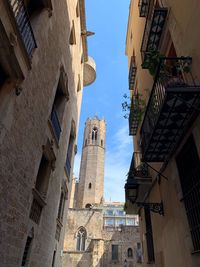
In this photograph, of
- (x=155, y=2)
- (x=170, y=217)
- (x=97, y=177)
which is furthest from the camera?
(x=97, y=177)

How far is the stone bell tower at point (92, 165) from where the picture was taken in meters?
47.2

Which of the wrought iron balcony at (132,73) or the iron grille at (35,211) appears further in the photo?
the wrought iron balcony at (132,73)

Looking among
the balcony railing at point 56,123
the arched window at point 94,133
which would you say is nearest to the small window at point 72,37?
the balcony railing at point 56,123

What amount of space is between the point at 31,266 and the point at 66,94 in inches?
263

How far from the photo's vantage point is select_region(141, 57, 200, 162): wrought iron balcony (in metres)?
3.78

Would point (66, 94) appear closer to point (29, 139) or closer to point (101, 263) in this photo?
point (29, 139)

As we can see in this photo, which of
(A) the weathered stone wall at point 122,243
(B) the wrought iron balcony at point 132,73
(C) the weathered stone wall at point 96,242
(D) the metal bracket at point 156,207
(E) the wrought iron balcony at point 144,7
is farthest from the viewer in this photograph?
(A) the weathered stone wall at point 122,243

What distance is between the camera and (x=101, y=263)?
30969mm

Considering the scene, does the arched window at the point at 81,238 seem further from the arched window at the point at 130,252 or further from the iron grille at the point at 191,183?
the iron grille at the point at 191,183

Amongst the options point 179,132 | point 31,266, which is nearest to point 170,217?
point 179,132

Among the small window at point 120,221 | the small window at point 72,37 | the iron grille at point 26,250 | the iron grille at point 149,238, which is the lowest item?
the iron grille at point 26,250

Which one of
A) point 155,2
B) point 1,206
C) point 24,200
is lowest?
point 1,206

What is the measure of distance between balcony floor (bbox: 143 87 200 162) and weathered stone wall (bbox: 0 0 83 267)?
297 centimetres

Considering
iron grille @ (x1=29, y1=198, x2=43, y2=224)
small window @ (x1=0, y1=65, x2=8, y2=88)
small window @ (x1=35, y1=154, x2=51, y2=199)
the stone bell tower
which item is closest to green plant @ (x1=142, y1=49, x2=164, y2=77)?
small window @ (x1=0, y1=65, x2=8, y2=88)
